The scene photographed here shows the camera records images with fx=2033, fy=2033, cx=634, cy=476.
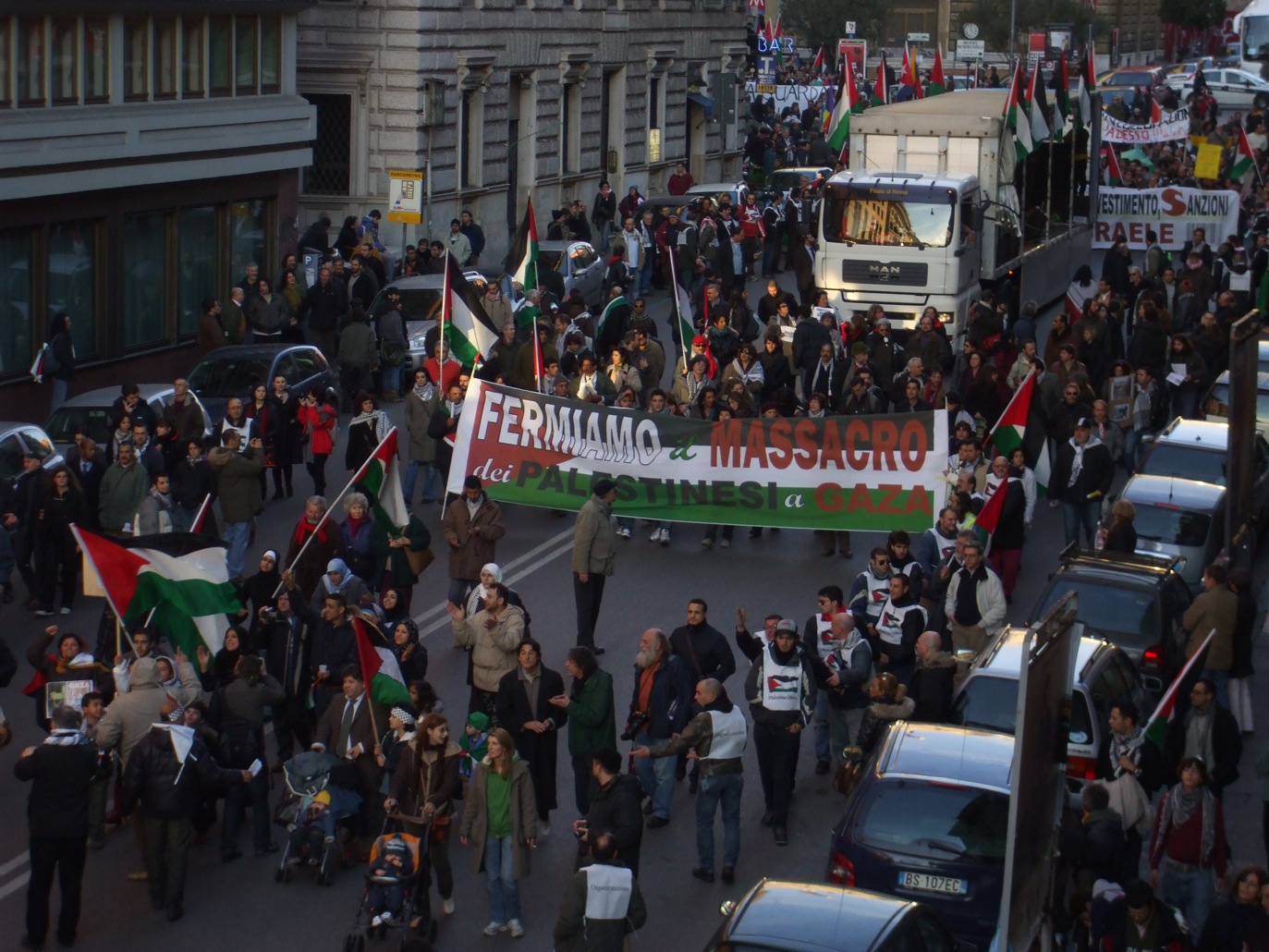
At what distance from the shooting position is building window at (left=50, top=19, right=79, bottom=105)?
25328 mm

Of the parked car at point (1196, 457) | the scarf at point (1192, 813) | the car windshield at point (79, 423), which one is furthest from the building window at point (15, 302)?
the scarf at point (1192, 813)

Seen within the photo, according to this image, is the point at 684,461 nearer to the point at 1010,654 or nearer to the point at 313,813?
the point at 1010,654

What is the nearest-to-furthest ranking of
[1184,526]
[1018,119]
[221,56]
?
[1184,526] → [221,56] → [1018,119]

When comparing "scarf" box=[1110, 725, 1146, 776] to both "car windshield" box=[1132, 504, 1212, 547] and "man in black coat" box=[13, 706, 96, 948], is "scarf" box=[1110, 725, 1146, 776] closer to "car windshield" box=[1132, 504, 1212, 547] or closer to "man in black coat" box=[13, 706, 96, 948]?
"car windshield" box=[1132, 504, 1212, 547]

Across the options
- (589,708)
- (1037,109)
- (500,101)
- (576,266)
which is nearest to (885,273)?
(1037,109)

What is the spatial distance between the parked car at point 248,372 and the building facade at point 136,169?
3.47 m

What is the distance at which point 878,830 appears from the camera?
1072 cm

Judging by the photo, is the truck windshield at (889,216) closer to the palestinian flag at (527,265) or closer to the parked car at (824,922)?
the palestinian flag at (527,265)

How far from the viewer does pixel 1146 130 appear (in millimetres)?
41656

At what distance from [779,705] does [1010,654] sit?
175 centimetres

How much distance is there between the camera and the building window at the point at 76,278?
2591 cm

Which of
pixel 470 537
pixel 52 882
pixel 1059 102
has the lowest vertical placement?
pixel 52 882

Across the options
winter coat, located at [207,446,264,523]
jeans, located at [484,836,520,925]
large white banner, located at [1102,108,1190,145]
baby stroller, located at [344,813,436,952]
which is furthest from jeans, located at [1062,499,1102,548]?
large white banner, located at [1102,108,1190,145]

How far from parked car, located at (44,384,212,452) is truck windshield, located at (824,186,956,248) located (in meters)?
10.5
